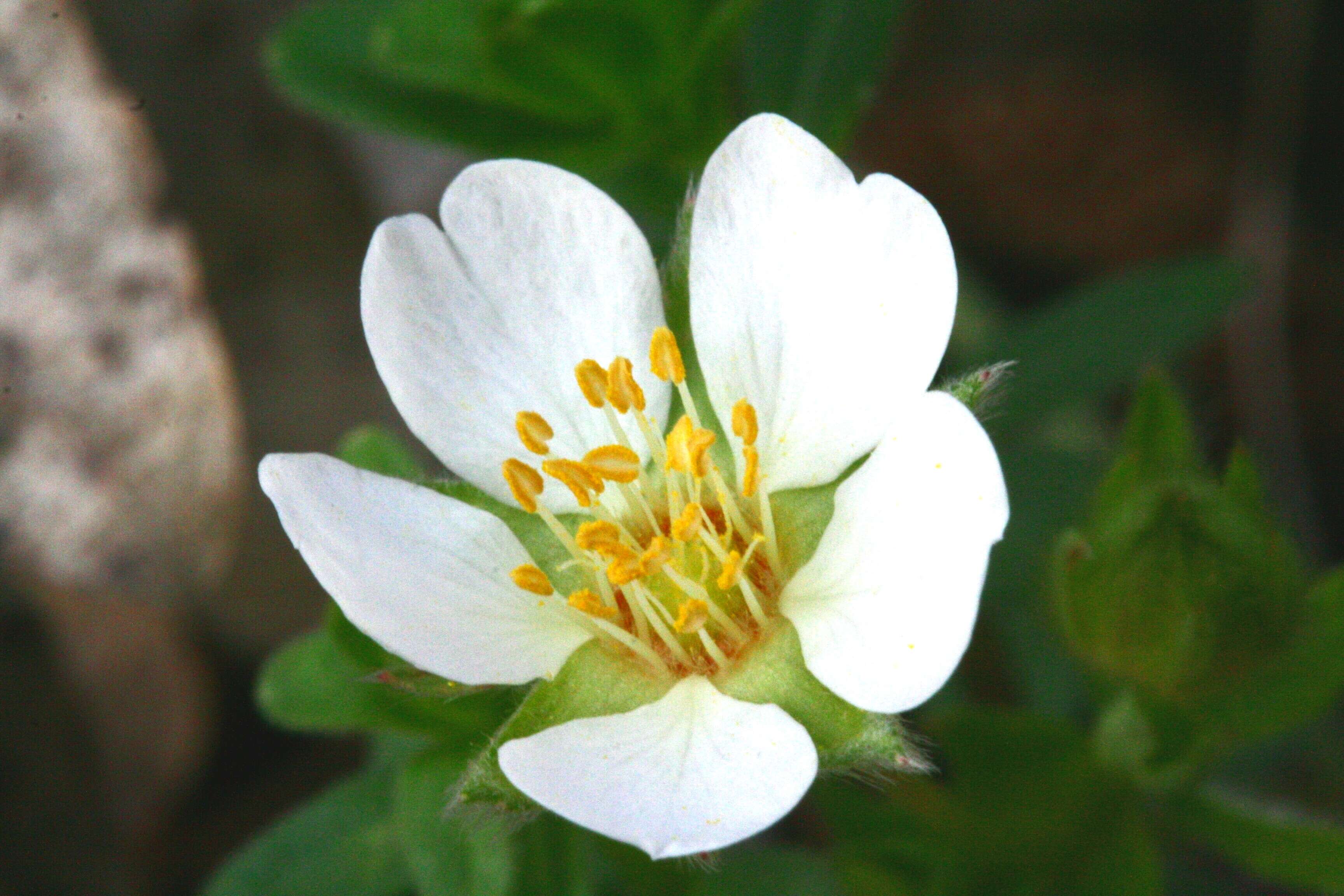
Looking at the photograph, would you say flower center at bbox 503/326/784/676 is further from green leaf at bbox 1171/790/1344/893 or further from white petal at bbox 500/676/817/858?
green leaf at bbox 1171/790/1344/893

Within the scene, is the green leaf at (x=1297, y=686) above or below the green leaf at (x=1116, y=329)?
below

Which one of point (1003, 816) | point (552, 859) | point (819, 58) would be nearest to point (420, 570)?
point (552, 859)

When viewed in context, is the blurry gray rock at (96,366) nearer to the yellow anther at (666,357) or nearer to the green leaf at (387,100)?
the green leaf at (387,100)

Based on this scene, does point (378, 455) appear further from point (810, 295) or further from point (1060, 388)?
point (1060, 388)

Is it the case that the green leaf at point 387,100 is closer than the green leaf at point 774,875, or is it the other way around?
the green leaf at point 774,875

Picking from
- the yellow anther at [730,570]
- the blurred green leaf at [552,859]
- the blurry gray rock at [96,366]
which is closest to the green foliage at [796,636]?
the blurred green leaf at [552,859]

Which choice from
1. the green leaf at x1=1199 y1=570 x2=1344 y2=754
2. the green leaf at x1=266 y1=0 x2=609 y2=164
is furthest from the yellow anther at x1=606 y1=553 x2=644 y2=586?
the green leaf at x1=266 y1=0 x2=609 y2=164
